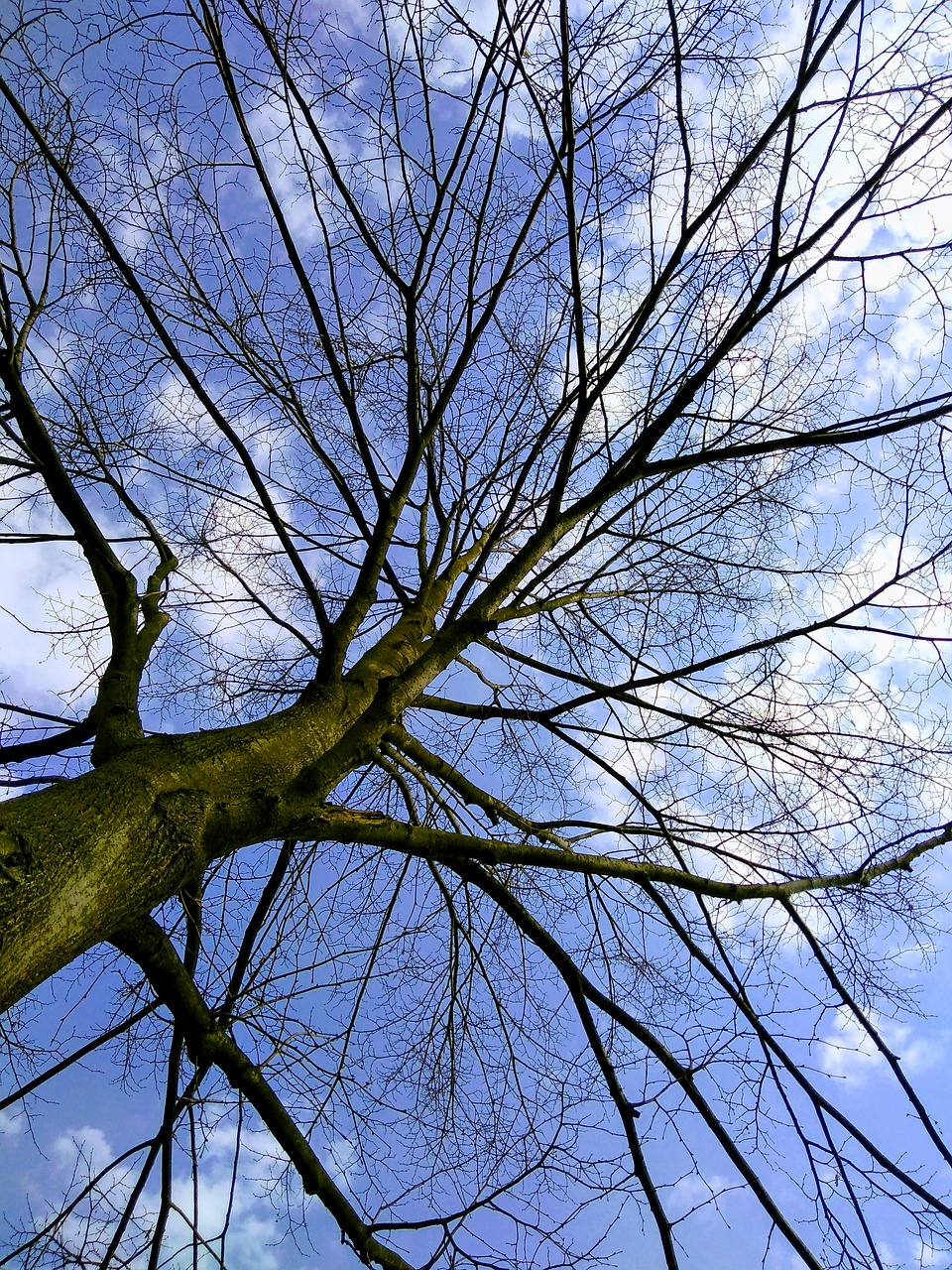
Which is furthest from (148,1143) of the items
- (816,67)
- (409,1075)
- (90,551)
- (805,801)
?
(816,67)

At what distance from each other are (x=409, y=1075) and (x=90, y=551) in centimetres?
219

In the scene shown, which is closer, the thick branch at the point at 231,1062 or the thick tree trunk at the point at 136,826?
the thick tree trunk at the point at 136,826

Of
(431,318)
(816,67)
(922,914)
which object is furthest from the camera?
(431,318)

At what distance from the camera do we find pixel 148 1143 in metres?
2.55

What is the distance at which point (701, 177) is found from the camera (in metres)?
2.54

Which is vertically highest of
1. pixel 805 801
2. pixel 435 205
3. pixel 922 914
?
pixel 435 205

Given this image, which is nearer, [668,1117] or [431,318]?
[668,1117]

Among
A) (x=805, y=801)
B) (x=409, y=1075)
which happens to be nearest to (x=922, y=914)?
(x=805, y=801)

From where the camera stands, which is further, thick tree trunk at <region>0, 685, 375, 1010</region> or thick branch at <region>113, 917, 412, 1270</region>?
thick branch at <region>113, 917, 412, 1270</region>

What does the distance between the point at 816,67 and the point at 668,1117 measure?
8.95 ft

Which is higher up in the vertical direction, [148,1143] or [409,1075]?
[409,1075]

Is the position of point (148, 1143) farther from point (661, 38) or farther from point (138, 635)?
point (661, 38)

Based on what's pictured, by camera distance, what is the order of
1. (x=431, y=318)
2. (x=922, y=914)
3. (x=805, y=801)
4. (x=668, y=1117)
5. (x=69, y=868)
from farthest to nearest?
(x=431, y=318) < (x=805, y=801) < (x=922, y=914) < (x=668, y=1117) < (x=69, y=868)

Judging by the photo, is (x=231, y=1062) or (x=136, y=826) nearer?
(x=136, y=826)
